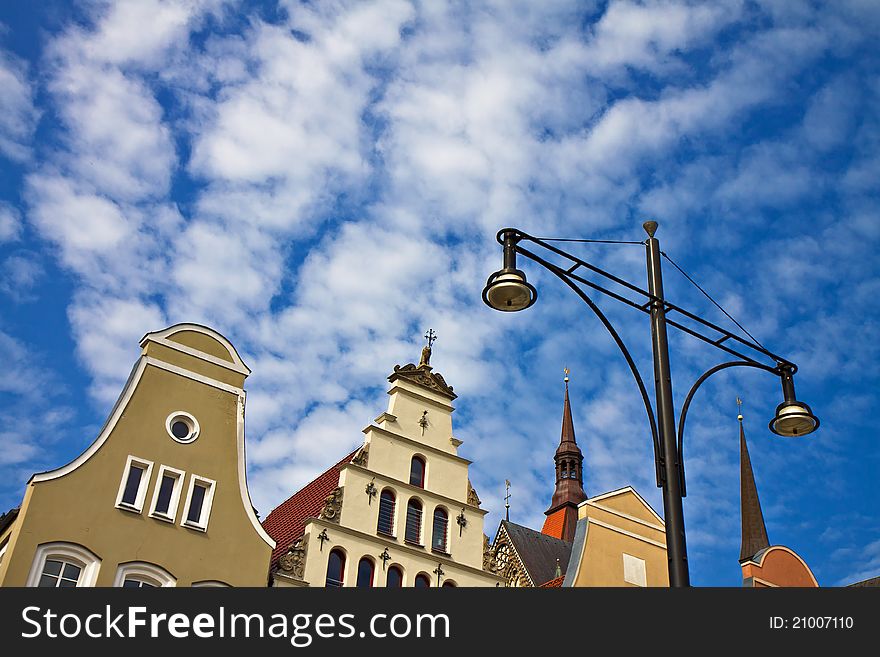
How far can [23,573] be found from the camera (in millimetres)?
16938

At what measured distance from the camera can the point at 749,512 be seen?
54.1 meters

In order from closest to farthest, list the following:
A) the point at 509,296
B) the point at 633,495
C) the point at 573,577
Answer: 1. the point at 509,296
2. the point at 573,577
3. the point at 633,495

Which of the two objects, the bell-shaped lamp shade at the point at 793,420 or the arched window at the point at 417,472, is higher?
the arched window at the point at 417,472

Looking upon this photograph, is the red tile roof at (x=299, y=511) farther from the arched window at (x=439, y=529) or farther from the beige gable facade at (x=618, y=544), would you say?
the beige gable facade at (x=618, y=544)

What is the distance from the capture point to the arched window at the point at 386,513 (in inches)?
888

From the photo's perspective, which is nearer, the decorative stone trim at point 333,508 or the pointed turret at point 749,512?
the decorative stone trim at point 333,508

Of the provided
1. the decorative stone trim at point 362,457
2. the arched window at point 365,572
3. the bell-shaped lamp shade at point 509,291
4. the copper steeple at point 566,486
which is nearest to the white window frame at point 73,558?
the arched window at point 365,572

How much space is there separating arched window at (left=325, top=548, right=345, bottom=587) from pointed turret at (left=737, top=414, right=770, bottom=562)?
35.8 m

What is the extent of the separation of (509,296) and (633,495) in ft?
54.0

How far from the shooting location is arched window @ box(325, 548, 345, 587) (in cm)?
2111

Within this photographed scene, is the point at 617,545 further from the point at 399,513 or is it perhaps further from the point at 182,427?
the point at 182,427

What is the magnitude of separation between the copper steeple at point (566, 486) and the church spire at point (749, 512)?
17.3 metres
